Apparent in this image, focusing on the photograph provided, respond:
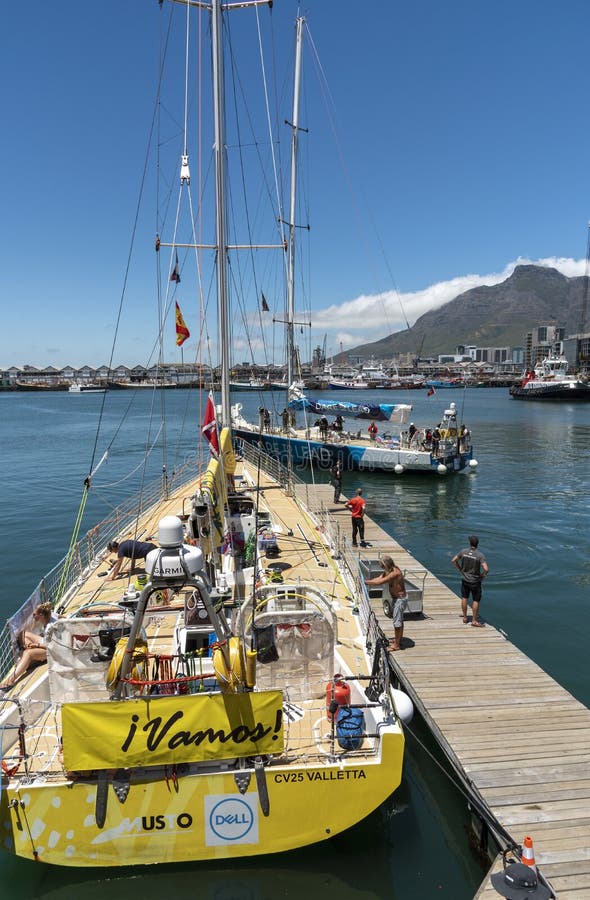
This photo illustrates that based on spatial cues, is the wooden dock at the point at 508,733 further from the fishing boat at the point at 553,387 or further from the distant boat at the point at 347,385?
the fishing boat at the point at 553,387

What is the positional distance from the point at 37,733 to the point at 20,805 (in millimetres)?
1182

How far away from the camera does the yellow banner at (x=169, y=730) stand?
568 cm

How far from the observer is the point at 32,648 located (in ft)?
25.7

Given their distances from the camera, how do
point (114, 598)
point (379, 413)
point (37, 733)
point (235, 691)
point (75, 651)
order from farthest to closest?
point (379, 413)
point (114, 598)
point (75, 651)
point (37, 733)
point (235, 691)

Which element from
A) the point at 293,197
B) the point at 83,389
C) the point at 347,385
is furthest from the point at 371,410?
the point at 83,389

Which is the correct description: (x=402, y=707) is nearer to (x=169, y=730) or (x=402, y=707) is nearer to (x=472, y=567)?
(x=169, y=730)

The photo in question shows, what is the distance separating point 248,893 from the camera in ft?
20.2

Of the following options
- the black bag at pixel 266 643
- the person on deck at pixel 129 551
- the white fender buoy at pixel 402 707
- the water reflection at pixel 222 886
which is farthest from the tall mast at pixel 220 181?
the water reflection at pixel 222 886

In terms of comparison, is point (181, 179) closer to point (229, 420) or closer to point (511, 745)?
point (229, 420)

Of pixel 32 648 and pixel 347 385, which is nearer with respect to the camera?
pixel 32 648

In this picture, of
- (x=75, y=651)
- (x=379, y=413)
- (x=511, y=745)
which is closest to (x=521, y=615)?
(x=511, y=745)

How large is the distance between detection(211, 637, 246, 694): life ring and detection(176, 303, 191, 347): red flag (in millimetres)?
8308

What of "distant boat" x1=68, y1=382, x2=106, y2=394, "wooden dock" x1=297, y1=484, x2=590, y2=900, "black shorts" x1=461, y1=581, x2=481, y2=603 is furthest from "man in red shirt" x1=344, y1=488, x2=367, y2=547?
"distant boat" x1=68, y1=382, x2=106, y2=394

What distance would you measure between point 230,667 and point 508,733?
4.41 metres
